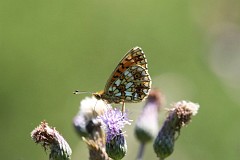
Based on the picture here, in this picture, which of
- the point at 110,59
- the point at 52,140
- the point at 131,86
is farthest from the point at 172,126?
the point at 110,59

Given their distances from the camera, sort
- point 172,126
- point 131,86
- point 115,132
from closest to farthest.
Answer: point 115,132
point 131,86
point 172,126

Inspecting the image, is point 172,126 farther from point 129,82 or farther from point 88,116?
point 88,116

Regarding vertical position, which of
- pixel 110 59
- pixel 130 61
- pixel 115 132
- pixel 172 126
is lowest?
pixel 115 132

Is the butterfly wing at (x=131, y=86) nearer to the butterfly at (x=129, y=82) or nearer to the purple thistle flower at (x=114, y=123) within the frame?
the butterfly at (x=129, y=82)

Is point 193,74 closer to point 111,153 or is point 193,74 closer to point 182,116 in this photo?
point 182,116

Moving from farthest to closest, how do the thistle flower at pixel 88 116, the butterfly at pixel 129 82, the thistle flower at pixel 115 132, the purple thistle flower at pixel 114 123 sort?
the thistle flower at pixel 88 116 → the butterfly at pixel 129 82 → the purple thistle flower at pixel 114 123 → the thistle flower at pixel 115 132

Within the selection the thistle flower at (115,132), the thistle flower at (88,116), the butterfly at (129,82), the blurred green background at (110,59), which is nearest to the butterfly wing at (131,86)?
the butterfly at (129,82)

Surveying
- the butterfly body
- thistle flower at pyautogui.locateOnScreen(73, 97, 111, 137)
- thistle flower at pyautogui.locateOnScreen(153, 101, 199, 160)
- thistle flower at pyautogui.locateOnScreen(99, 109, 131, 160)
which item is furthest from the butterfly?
thistle flower at pyautogui.locateOnScreen(153, 101, 199, 160)
